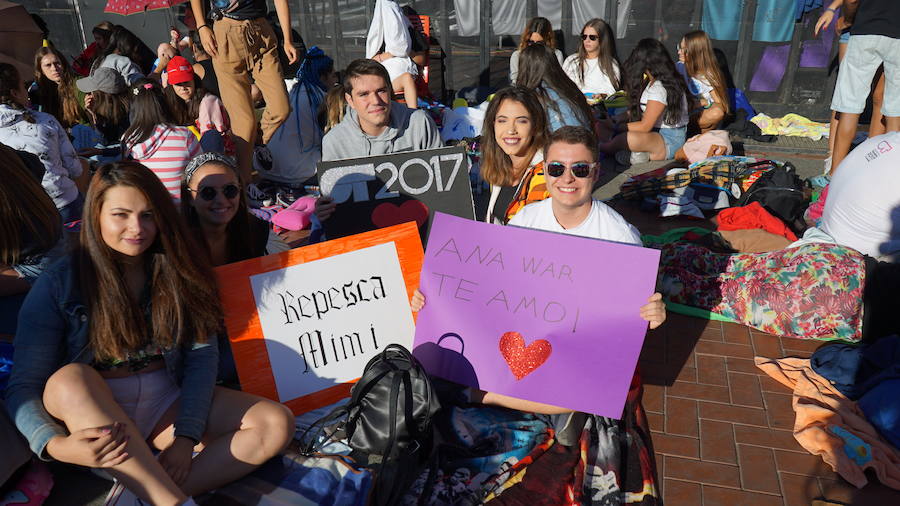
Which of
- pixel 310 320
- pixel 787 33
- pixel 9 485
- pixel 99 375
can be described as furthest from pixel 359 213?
pixel 787 33

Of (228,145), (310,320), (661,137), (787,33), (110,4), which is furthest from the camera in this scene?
(110,4)

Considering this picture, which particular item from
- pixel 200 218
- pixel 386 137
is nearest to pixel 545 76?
pixel 386 137

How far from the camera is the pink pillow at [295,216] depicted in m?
5.61

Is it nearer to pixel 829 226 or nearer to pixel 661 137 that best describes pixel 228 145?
pixel 661 137

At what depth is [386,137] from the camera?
13.8ft

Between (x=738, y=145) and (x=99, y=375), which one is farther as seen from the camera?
(x=738, y=145)

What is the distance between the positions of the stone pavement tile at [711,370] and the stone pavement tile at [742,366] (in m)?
0.03

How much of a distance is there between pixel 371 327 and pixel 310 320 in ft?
0.99

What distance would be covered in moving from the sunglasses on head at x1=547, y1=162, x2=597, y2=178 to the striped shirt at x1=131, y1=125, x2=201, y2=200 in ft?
10.5

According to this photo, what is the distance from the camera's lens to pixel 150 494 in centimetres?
245

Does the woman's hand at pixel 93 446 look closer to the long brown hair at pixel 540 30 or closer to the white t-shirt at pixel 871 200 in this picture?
the white t-shirt at pixel 871 200

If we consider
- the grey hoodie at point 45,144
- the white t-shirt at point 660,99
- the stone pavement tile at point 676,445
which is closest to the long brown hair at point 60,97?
the grey hoodie at point 45,144

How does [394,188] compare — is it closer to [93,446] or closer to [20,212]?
[20,212]

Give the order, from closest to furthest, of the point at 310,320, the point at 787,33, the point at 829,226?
the point at 310,320, the point at 829,226, the point at 787,33
